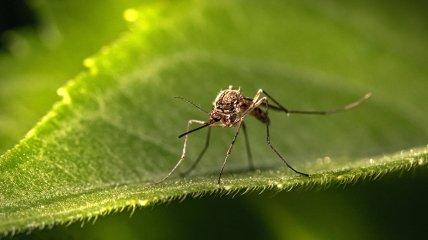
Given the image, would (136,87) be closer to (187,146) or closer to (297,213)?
(187,146)

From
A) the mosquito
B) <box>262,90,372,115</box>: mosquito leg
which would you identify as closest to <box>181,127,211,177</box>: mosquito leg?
the mosquito

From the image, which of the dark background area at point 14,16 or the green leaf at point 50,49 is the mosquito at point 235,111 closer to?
the green leaf at point 50,49

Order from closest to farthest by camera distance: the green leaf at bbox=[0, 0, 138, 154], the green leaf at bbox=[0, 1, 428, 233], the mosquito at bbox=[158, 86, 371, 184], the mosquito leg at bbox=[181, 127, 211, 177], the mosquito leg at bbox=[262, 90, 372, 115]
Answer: the green leaf at bbox=[0, 1, 428, 233], the mosquito leg at bbox=[181, 127, 211, 177], the mosquito at bbox=[158, 86, 371, 184], the green leaf at bbox=[0, 0, 138, 154], the mosquito leg at bbox=[262, 90, 372, 115]

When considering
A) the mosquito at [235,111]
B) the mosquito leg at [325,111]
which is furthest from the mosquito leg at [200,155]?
the mosquito leg at [325,111]

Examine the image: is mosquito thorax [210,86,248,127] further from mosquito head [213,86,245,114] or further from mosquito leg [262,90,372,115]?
mosquito leg [262,90,372,115]

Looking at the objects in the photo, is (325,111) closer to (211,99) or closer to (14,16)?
(211,99)

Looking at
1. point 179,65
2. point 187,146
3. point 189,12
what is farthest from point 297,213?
point 189,12

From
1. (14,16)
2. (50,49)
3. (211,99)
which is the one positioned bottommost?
(211,99)

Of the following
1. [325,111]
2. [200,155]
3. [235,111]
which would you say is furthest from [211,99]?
[325,111]
